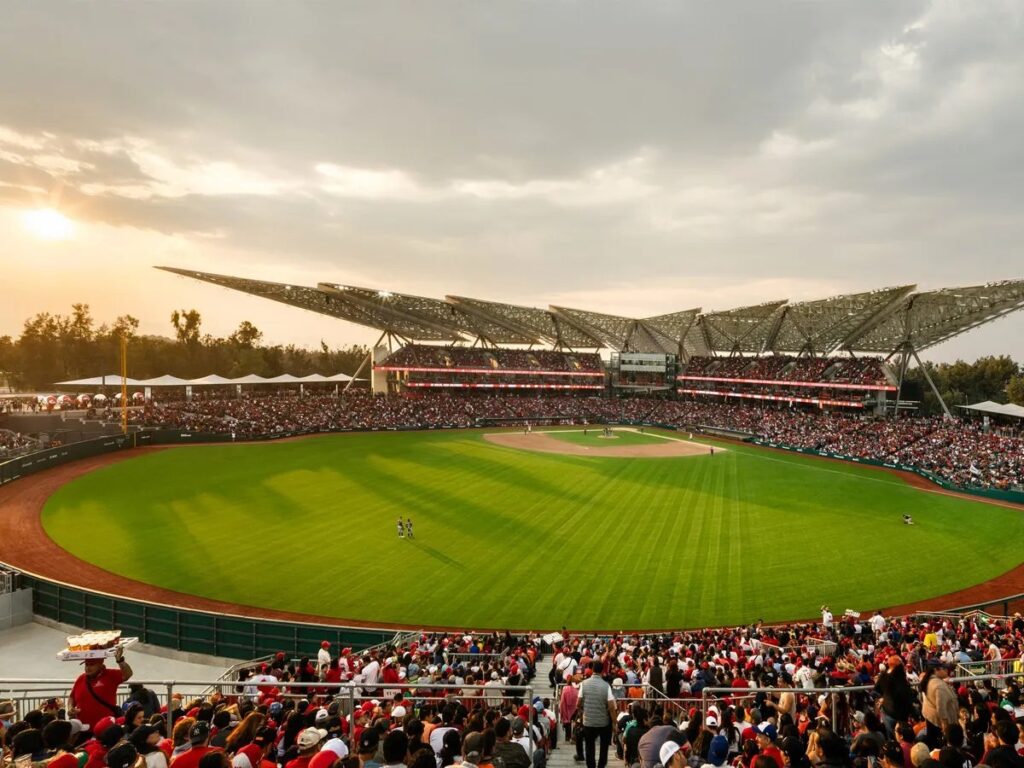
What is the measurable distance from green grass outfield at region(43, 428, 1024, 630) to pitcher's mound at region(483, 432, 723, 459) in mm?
7632

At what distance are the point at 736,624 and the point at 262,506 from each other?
2375cm

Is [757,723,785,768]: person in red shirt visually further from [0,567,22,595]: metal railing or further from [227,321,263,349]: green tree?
[227,321,263,349]: green tree

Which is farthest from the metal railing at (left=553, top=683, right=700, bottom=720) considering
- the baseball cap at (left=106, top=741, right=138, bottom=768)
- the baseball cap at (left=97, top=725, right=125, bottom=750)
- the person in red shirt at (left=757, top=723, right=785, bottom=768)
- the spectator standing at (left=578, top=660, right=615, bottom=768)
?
the baseball cap at (left=106, top=741, right=138, bottom=768)

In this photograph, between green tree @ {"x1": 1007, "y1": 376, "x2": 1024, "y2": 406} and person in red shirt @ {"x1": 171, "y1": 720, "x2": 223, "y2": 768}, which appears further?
green tree @ {"x1": 1007, "y1": 376, "x2": 1024, "y2": 406}

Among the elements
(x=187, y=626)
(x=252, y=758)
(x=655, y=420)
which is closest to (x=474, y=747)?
(x=252, y=758)

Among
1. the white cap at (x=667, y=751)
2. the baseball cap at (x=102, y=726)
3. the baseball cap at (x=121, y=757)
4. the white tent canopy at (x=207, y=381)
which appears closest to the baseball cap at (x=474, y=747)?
the white cap at (x=667, y=751)

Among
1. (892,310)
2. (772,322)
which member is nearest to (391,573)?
(892,310)

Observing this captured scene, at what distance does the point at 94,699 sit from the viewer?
7.16m

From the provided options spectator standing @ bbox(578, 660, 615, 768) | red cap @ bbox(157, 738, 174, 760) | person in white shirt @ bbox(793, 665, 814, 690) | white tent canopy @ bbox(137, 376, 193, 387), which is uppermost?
white tent canopy @ bbox(137, 376, 193, 387)

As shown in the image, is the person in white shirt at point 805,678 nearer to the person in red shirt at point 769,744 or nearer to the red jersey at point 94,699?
the person in red shirt at point 769,744

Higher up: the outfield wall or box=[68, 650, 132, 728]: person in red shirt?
box=[68, 650, 132, 728]: person in red shirt

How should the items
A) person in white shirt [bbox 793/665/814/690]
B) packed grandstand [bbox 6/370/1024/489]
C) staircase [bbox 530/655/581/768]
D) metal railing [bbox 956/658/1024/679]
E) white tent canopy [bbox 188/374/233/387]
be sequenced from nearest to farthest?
1. staircase [bbox 530/655/581/768]
2. person in white shirt [bbox 793/665/814/690]
3. metal railing [bbox 956/658/1024/679]
4. packed grandstand [bbox 6/370/1024/489]
5. white tent canopy [bbox 188/374/233/387]

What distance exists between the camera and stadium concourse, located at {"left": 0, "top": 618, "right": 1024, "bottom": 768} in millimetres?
5133

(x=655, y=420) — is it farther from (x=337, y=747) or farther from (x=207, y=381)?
(x=337, y=747)
